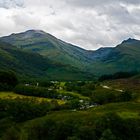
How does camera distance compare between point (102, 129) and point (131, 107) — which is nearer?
point (102, 129)

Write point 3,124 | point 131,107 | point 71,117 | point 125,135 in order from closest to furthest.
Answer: point 125,135, point 3,124, point 71,117, point 131,107

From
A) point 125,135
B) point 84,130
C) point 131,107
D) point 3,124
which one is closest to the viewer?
point 84,130

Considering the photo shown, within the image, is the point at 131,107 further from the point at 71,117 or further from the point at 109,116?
the point at 109,116

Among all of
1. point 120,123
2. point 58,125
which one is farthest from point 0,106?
point 120,123

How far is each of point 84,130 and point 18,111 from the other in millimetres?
61778

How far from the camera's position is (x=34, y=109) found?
→ 17462 cm

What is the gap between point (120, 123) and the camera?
123125 millimetres

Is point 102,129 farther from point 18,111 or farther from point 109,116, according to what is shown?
point 18,111

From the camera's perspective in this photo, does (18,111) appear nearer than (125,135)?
No

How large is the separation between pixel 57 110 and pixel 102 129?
7160cm

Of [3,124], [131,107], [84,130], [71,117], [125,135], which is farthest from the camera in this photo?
[131,107]

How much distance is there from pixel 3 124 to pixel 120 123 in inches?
1477

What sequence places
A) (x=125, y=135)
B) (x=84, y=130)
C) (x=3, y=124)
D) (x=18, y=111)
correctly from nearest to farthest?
(x=84, y=130) < (x=125, y=135) < (x=3, y=124) < (x=18, y=111)

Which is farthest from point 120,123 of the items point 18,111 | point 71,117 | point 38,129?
point 18,111
